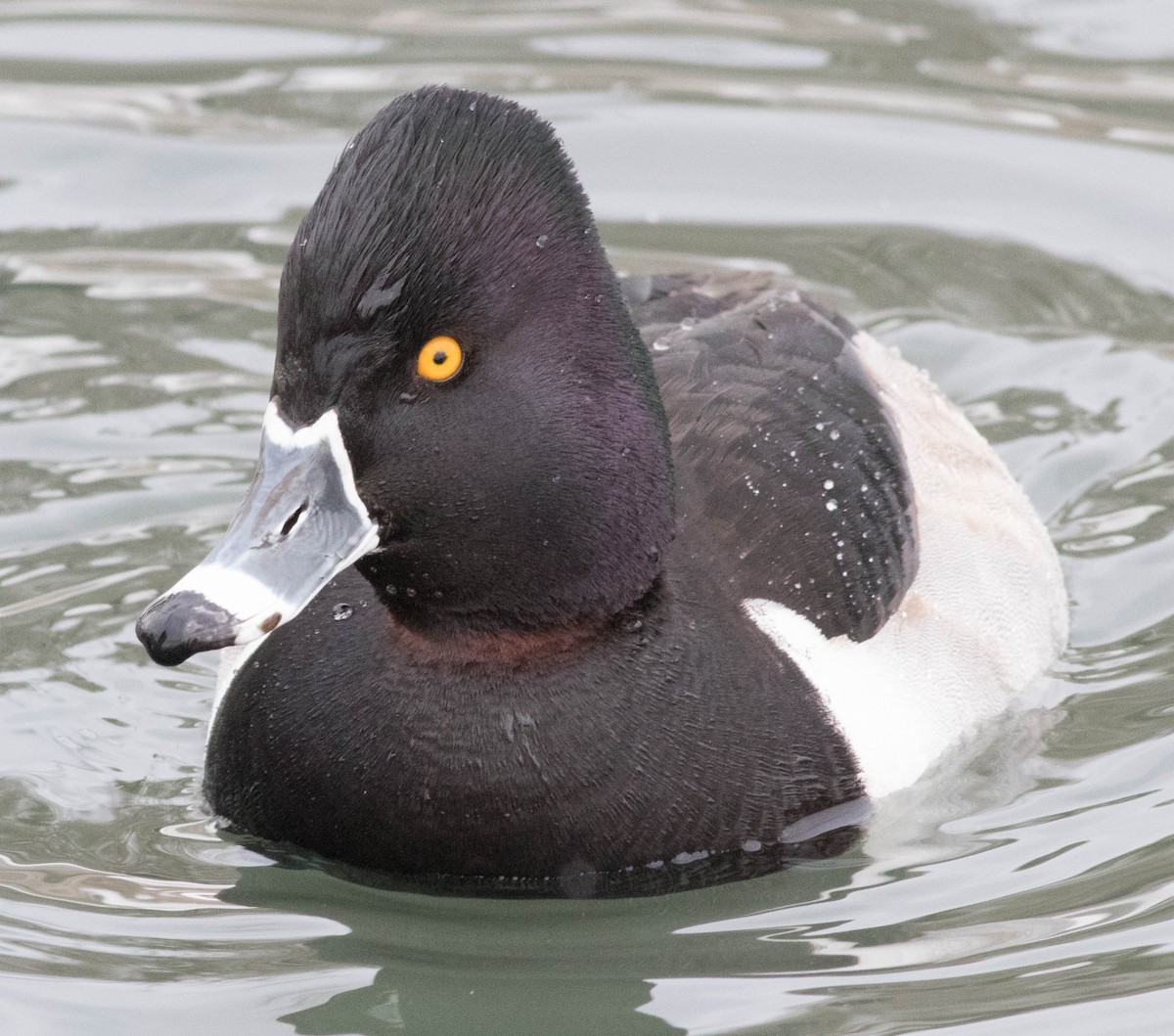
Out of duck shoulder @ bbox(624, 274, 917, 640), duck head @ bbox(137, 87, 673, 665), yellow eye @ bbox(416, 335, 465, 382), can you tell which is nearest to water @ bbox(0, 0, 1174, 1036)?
duck shoulder @ bbox(624, 274, 917, 640)

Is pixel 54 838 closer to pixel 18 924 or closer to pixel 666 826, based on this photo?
pixel 18 924

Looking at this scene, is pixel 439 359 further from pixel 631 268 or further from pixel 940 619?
pixel 631 268

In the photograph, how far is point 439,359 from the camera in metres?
4.59

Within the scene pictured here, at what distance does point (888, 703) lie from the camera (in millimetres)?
5453

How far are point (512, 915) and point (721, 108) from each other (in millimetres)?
5881

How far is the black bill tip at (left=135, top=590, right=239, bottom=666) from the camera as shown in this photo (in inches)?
167

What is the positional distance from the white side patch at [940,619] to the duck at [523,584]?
15 millimetres

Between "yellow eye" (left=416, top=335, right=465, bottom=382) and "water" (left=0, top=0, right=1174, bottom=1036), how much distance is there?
4.00ft

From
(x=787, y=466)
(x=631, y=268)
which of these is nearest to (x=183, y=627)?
(x=787, y=466)

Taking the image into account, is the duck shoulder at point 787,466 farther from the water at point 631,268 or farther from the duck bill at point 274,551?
the duck bill at point 274,551

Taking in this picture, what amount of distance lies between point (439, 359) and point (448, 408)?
0.11 meters

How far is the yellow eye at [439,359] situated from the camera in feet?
15.0

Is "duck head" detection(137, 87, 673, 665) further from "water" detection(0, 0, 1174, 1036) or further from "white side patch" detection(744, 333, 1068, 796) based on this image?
"water" detection(0, 0, 1174, 1036)

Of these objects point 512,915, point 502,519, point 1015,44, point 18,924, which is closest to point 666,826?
point 512,915
